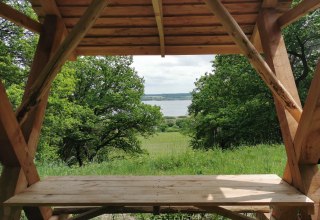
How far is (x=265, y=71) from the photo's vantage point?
3.02 m

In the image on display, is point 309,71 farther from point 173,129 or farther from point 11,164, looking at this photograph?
point 173,129

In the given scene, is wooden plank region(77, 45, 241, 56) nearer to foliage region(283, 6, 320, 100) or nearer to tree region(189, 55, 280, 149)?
tree region(189, 55, 280, 149)

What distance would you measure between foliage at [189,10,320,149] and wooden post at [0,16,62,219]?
16.3 metres

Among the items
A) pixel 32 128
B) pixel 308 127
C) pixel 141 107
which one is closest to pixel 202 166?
pixel 32 128

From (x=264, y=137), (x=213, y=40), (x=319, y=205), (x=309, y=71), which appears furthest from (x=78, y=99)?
(x=319, y=205)

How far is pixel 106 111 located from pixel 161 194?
835 inches

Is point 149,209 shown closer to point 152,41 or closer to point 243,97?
point 152,41

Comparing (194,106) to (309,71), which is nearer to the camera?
(309,71)

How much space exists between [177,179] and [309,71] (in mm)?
18273

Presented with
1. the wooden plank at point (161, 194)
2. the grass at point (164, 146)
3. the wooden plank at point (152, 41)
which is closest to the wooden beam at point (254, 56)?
the wooden plank at point (161, 194)

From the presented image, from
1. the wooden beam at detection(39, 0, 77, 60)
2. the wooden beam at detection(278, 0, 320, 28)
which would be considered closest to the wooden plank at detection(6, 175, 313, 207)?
the wooden beam at detection(278, 0, 320, 28)

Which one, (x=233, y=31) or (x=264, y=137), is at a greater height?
(x=233, y=31)

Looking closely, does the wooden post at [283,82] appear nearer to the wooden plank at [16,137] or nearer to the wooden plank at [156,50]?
the wooden plank at [156,50]

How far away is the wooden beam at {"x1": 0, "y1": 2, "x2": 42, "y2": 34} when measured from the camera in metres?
3.25
